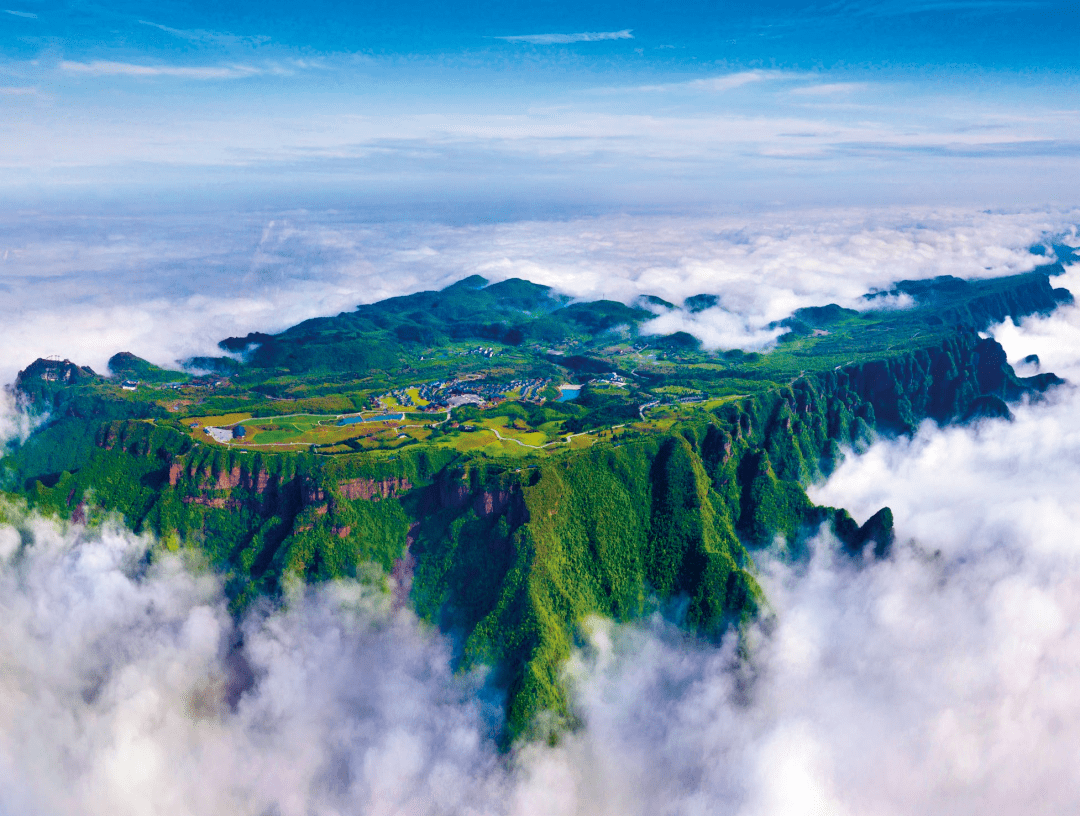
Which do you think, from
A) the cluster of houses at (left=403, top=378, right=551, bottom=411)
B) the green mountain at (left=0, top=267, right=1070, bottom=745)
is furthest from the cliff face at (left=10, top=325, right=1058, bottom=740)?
Answer: the cluster of houses at (left=403, top=378, right=551, bottom=411)

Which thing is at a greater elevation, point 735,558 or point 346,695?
point 735,558

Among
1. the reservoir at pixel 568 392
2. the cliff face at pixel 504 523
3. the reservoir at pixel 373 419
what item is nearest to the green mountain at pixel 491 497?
the cliff face at pixel 504 523

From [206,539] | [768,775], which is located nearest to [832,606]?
[768,775]

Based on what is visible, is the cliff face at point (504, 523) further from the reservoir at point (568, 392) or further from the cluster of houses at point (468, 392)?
the cluster of houses at point (468, 392)

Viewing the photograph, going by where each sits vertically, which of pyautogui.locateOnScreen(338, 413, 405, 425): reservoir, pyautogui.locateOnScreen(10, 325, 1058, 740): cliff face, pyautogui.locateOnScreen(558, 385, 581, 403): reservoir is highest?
pyautogui.locateOnScreen(558, 385, 581, 403): reservoir

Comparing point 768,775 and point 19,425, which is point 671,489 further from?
point 19,425

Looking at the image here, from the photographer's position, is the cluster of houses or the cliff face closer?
the cliff face

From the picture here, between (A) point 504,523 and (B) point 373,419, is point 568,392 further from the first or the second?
(A) point 504,523

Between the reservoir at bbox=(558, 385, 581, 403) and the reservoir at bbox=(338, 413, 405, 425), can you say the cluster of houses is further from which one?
the reservoir at bbox=(338, 413, 405, 425)
